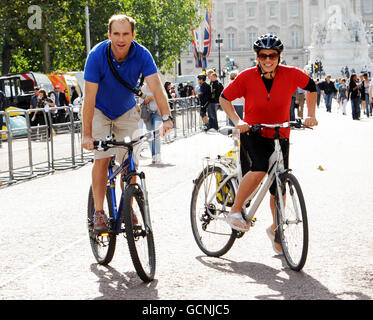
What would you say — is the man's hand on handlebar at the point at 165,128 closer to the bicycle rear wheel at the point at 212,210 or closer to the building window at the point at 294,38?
the bicycle rear wheel at the point at 212,210

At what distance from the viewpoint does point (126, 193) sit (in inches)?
237

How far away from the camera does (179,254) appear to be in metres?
7.24

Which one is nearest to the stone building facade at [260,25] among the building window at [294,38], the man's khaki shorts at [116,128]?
the building window at [294,38]

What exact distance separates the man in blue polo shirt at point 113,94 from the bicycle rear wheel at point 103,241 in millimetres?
62

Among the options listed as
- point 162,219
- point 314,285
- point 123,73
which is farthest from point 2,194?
point 314,285

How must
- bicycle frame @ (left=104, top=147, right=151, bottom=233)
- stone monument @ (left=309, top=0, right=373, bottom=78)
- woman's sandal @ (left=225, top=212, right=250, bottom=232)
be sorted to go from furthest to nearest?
stone monument @ (left=309, top=0, right=373, bottom=78) < woman's sandal @ (left=225, top=212, right=250, bottom=232) < bicycle frame @ (left=104, top=147, right=151, bottom=233)

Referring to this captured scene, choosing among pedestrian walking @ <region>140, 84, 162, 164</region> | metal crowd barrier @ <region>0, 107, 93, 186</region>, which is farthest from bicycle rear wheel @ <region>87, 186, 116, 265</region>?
pedestrian walking @ <region>140, 84, 162, 164</region>

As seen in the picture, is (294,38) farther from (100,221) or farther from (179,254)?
(100,221)

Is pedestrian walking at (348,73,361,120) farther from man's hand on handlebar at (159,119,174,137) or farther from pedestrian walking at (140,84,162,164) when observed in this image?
man's hand on handlebar at (159,119,174,137)

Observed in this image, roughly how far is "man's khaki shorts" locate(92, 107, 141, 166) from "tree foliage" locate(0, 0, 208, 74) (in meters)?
30.5

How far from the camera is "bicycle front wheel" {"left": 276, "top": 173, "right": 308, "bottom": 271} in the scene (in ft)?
20.3

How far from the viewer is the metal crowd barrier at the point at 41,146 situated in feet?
48.0

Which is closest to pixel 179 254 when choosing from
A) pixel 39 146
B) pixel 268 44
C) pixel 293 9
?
pixel 268 44

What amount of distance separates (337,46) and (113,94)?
85936 mm
